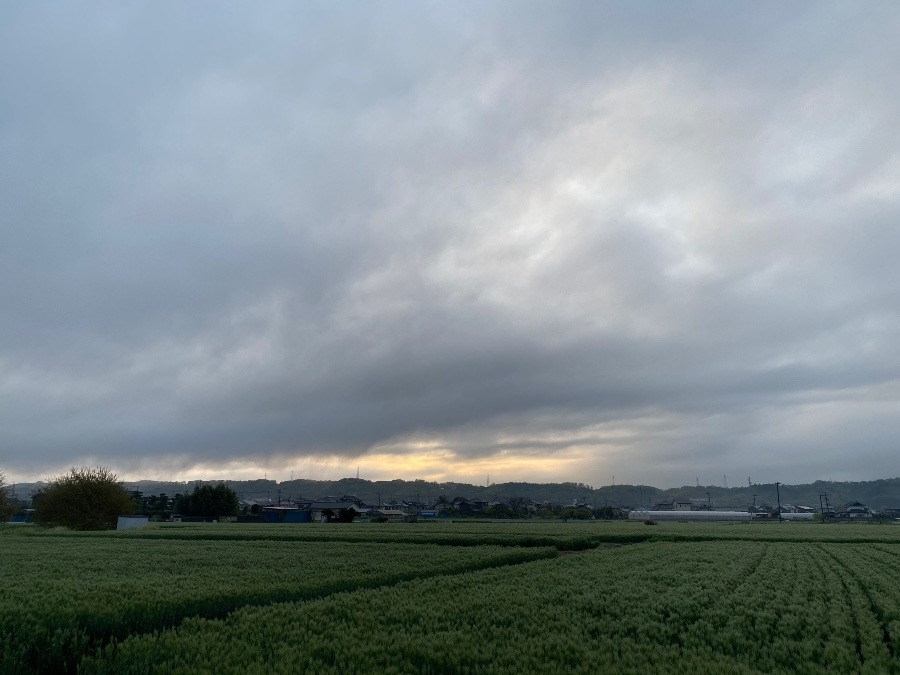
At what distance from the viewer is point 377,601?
18812 millimetres

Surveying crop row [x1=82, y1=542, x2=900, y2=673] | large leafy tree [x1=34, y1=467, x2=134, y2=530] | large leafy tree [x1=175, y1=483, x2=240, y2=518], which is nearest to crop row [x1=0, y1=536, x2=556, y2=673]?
crop row [x1=82, y1=542, x2=900, y2=673]

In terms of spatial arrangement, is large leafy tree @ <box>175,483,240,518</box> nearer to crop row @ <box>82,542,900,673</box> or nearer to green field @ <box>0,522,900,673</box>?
green field @ <box>0,522,900,673</box>

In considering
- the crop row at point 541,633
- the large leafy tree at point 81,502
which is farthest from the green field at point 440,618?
the large leafy tree at point 81,502

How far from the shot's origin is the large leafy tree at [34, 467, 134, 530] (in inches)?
3179

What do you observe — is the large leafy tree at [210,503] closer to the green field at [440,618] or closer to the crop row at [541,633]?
the green field at [440,618]

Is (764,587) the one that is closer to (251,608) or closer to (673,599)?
(673,599)

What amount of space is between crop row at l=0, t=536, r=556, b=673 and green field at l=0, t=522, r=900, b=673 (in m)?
0.07

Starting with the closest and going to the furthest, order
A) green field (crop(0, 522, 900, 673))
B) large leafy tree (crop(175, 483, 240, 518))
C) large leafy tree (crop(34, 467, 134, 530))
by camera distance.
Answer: green field (crop(0, 522, 900, 673)) < large leafy tree (crop(34, 467, 134, 530)) < large leafy tree (crop(175, 483, 240, 518))

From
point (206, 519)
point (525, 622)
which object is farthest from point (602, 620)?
point (206, 519)

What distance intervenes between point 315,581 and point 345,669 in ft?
44.3

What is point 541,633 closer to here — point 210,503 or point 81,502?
point 81,502

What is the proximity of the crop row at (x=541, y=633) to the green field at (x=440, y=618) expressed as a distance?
6 centimetres

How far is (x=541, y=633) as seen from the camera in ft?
47.5

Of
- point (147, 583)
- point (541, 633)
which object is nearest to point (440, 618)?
point (541, 633)
